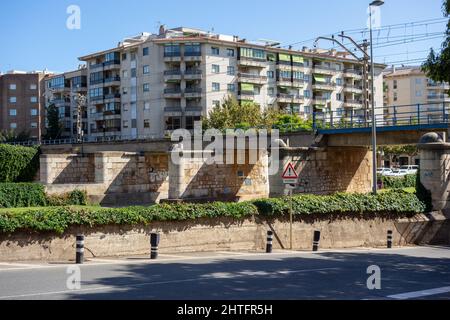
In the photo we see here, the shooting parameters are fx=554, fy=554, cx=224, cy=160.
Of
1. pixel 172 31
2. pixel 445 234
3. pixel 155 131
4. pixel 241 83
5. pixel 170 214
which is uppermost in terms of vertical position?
pixel 172 31

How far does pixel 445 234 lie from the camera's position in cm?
2494

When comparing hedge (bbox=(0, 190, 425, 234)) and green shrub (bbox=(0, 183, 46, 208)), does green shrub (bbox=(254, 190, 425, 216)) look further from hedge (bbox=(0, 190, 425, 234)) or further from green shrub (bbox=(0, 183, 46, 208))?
green shrub (bbox=(0, 183, 46, 208))

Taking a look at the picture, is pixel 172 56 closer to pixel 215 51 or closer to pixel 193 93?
pixel 193 93

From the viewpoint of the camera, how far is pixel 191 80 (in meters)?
73.3

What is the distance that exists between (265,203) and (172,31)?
2434 inches

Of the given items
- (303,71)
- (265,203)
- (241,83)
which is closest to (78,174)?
(265,203)

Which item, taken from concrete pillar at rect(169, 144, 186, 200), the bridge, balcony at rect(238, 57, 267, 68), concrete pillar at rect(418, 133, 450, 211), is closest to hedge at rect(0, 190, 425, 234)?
concrete pillar at rect(418, 133, 450, 211)

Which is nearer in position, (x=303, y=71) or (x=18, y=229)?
(x=18, y=229)

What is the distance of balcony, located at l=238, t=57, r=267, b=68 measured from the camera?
247ft

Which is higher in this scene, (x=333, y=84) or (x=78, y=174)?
(x=333, y=84)

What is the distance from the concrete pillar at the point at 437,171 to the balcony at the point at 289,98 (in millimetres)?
54090

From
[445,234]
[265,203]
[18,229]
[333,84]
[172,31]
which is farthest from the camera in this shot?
[333,84]
